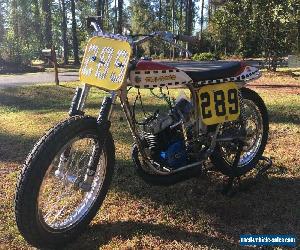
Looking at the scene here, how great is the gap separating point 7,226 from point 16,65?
26958 millimetres

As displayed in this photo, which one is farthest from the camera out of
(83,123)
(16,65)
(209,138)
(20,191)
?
(16,65)

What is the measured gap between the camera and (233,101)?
4395mm

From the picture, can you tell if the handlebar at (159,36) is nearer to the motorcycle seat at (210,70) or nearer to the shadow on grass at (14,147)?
the motorcycle seat at (210,70)

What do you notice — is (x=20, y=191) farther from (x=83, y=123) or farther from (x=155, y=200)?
(x=155, y=200)

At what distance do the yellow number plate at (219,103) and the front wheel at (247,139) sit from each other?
211 mm

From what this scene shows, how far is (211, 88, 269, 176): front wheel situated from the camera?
4566 millimetres

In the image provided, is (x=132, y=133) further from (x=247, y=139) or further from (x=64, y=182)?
(x=247, y=139)

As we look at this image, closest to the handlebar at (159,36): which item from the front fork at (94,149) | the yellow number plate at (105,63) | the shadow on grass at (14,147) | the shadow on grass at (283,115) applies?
the yellow number plate at (105,63)

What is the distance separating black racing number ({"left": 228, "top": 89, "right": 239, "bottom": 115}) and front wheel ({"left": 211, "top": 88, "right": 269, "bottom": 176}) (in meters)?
0.21

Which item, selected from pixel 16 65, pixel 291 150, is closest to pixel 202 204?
pixel 291 150

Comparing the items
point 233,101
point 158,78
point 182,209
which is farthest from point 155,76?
point 182,209

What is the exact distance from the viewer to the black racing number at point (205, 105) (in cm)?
416

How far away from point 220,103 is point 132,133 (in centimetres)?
101

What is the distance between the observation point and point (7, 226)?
372cm
